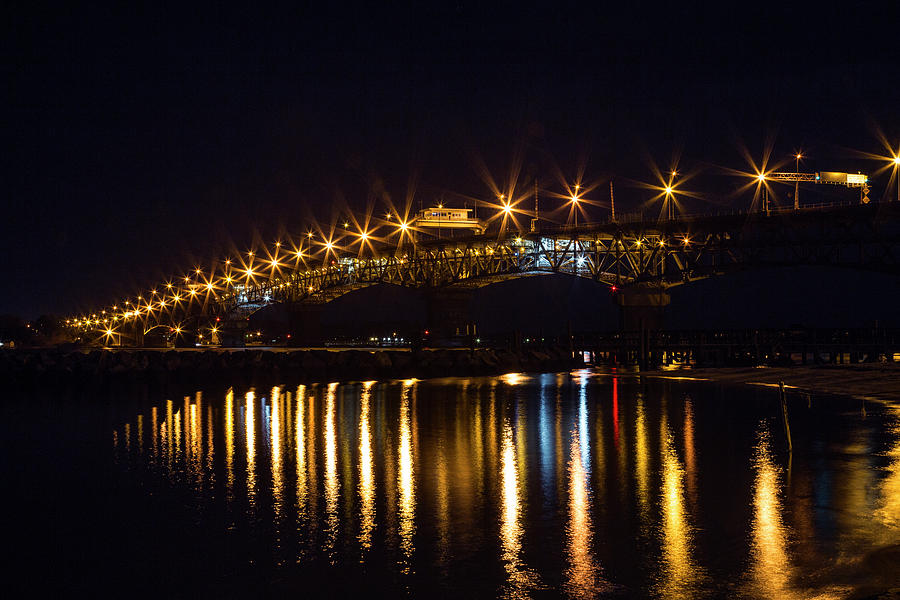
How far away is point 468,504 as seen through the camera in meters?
14.3

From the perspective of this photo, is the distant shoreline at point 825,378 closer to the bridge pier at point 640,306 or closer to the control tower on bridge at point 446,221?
the bridge pier at point 640,306

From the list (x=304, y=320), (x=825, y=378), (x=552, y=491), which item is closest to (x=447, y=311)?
(x=304, y=320)

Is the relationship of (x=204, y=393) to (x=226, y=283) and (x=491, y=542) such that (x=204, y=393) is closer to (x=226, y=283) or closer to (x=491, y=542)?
(x=491, y=542)

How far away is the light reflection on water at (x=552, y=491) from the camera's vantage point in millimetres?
10820

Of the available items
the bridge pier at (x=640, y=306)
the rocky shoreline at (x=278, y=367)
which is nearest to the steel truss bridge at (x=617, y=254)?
the bridge pier at (x=640, y=306)

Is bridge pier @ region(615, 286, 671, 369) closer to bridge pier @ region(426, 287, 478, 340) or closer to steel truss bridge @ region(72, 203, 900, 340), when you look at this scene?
steel truss bridge @ region(72, 203, 900, 340)

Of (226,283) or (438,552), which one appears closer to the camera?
(438,552)

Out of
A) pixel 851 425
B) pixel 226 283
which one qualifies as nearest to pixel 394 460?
pixel 851 425

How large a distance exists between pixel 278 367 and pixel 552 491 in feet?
134

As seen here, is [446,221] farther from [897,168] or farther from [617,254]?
[897,168]

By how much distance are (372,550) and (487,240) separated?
3826 inches

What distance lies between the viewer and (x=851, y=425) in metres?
23.2

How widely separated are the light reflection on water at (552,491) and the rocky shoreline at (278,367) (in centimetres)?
2407

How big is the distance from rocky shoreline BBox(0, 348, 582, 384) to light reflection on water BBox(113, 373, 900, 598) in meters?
24.1
